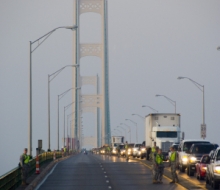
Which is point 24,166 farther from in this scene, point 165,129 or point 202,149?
point 165,129

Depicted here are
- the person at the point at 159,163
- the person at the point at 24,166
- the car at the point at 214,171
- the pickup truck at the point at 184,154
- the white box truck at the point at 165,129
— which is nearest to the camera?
the car at the point at 214,171

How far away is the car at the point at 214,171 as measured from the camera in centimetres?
2761

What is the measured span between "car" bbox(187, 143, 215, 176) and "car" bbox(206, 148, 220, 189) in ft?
25.1

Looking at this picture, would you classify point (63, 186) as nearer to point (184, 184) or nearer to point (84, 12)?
point (184, 184)

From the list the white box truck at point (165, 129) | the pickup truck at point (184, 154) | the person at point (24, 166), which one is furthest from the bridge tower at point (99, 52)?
the person at point (24, 166)

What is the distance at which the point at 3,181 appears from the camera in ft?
76.1

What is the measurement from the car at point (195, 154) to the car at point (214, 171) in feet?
25.1

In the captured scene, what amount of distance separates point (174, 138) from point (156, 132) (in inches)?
59.4

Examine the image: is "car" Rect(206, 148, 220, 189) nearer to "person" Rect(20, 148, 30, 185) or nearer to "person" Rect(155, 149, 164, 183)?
"person" Rect(155, 149, 164, 183)

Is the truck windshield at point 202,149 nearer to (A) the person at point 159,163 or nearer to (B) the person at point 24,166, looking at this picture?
(A) the person at point 159,163

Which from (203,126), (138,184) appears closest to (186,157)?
(138,184)

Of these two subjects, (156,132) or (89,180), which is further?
(156,132)

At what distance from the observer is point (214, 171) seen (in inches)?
1094

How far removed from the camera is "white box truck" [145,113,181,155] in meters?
60.6
